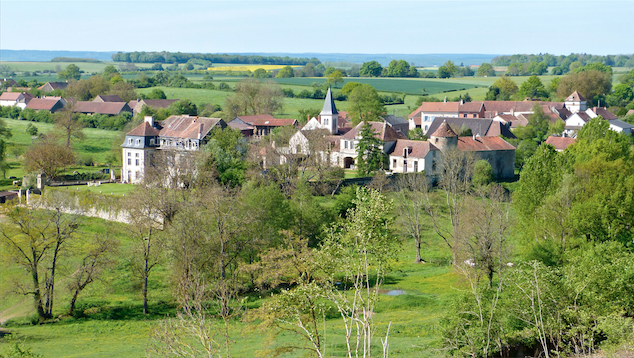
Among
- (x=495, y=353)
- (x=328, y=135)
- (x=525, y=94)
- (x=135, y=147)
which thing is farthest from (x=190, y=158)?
(x=525, y=94)

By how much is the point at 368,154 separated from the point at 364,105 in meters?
25.0

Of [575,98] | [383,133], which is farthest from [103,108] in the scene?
[575,98]

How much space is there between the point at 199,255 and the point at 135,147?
3285cm

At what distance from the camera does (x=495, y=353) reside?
86.4 feet

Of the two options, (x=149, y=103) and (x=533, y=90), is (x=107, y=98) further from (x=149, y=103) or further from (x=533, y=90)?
(x=533, y=90)

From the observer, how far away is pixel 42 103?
12488cm

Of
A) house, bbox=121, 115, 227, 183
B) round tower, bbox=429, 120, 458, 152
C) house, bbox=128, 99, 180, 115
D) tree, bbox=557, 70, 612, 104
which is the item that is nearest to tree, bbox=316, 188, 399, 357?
house, bbox=121, 115, 227, 183

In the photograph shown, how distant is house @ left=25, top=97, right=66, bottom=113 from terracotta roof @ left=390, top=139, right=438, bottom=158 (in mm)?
72670

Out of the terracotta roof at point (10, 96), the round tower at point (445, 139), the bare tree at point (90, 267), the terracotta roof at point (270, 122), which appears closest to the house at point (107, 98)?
the terracotta roof at point (10, 96)

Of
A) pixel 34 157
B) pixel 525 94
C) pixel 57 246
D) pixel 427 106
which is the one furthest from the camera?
pixel 525 94

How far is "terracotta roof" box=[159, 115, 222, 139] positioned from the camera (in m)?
71.8

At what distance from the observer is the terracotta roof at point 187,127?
71812 millimetres

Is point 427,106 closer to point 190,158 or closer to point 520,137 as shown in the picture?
point 520,137

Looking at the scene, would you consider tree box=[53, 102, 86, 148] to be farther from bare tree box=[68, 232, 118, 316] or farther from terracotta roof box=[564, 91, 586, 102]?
terracotta roof box=[564, 91, 586, 102]
